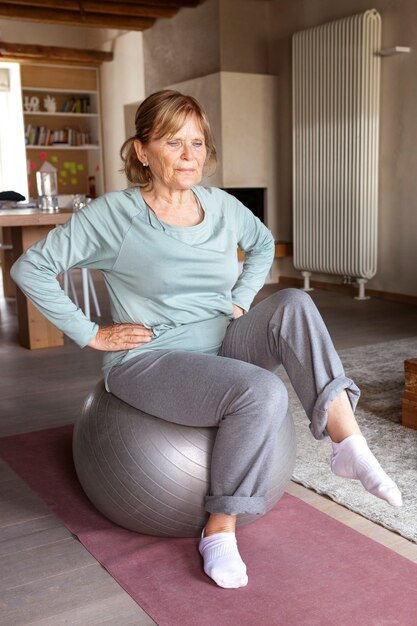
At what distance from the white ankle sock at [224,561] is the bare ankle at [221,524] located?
0.01m

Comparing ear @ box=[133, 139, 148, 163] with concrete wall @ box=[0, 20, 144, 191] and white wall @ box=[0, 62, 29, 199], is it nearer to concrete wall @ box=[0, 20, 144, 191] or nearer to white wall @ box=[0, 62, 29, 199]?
concrete wall @ box=[0, 20, 144, 191]

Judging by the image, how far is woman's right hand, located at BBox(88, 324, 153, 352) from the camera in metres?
1.79

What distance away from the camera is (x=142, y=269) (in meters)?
1.79

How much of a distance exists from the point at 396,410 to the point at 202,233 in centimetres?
132

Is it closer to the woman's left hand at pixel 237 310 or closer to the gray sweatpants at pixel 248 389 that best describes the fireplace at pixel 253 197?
the woman's left hand at pixel 237 310

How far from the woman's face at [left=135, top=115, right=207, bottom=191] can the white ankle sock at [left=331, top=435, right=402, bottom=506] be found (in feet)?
2.50

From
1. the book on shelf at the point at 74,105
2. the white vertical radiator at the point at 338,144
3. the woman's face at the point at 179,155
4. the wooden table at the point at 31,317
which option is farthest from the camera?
the book on shelf at the point at 74,105

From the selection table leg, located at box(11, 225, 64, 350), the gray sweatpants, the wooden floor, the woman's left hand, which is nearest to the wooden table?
table leg, located at box(11, 225, 64, 350)

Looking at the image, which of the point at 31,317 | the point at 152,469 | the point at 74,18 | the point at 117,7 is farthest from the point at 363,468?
the point at 74,18

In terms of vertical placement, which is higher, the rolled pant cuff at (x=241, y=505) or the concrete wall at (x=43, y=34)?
the concrete wall at (x=43, y=34)

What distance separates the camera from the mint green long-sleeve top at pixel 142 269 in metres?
1.77

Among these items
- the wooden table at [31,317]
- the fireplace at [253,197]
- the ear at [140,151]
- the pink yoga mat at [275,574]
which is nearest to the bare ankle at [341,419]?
the pink yoga mat at [275,574]

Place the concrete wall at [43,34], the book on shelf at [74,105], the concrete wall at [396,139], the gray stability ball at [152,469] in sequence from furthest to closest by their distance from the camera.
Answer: the book on shelf at [74,105], the concrete wall at [43,34], the concrete wall at [396,139], the gray stability ball at [152,469]

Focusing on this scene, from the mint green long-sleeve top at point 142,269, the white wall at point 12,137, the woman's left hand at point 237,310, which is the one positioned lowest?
the woman's left hand at point 237,310
